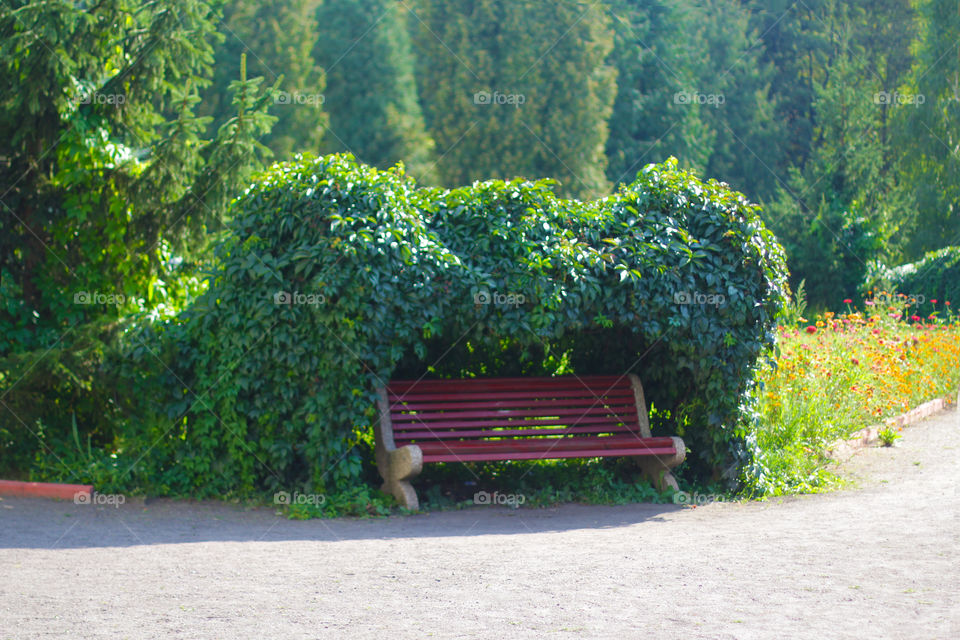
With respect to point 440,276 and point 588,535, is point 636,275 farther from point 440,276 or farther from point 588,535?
point 588,535

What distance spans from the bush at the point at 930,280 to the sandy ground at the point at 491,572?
1554cm

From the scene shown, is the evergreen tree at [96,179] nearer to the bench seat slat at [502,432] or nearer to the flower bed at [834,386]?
the bench seat slat at [502,432]

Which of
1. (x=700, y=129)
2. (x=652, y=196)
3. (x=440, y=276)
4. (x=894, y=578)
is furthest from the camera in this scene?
(x=700, y=129)

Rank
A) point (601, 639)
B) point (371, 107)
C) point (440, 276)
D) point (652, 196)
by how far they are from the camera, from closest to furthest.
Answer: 1. point (601, 639)
2. point (440, 276)
3. point (652, 196)
4. point (371, 107)

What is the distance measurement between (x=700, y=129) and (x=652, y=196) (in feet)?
94.3

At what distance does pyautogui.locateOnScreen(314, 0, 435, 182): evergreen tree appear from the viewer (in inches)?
1294

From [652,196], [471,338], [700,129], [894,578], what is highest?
[700,129]

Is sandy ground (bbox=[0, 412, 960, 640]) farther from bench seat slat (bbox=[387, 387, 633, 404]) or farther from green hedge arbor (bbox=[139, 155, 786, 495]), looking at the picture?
bench seat slat (bbox=[387, 387, 633, 404])

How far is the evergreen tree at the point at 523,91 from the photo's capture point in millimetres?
31906

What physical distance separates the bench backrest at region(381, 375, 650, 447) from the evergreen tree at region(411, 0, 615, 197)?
2333 cm

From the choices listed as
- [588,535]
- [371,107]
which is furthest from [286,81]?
[588,535]

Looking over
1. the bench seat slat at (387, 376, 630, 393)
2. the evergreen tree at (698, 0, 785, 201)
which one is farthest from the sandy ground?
the evergreen tree at (698, 0, 785, 201)

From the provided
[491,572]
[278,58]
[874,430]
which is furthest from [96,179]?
[278,58]

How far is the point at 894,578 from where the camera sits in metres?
5.09
